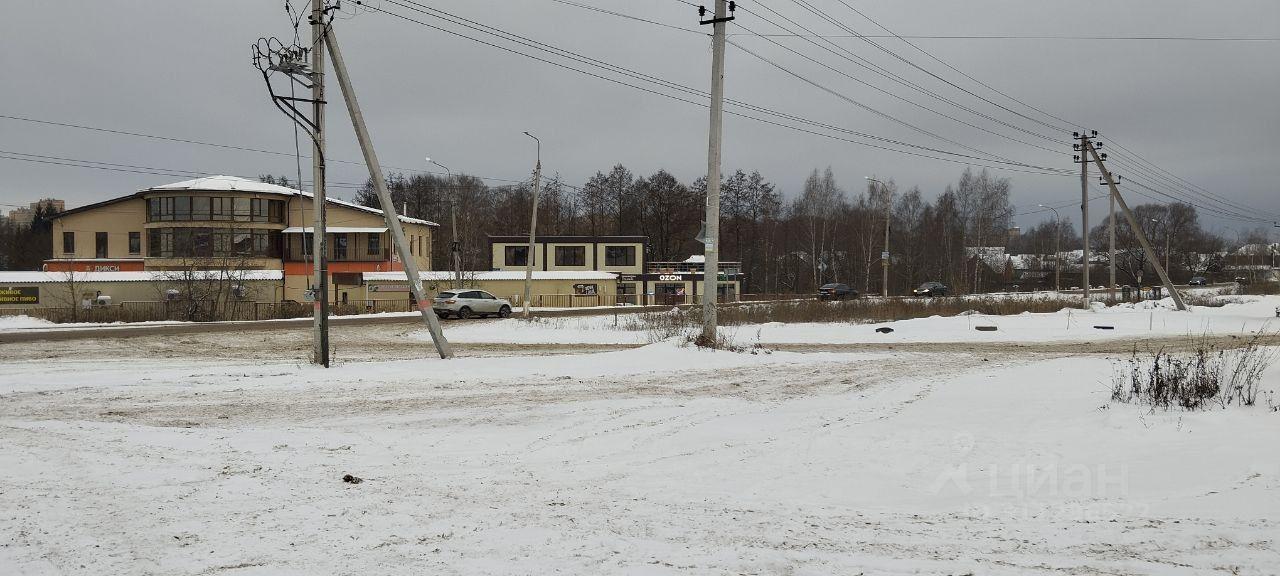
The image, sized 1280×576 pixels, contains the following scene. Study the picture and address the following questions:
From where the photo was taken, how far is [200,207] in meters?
64.1

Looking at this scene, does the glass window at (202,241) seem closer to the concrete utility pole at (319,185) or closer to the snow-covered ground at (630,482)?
the concrete utility pole at (319,185)

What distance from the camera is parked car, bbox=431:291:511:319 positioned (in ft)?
135

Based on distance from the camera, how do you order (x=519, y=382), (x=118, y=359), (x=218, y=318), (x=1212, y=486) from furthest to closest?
1. (x=218, y=318)
2. (x=118, y=359)
3. (x=519, y=382)
4. (x=1212, y=486)

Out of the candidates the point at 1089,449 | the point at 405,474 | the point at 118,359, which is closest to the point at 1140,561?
the point at 1089,449

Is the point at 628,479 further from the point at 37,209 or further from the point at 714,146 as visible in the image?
the point at 37,209

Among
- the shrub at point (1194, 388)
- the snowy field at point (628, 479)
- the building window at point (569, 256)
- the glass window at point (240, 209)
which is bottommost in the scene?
the snowy field at point (628, 479)

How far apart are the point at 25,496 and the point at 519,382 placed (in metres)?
7.66

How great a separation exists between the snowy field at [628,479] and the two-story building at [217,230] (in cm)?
5350

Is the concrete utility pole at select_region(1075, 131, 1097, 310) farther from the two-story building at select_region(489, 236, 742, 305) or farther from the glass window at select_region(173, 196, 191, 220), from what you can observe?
the glass window at select_region(173, 196, 191, 220)

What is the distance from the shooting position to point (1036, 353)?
19.5m

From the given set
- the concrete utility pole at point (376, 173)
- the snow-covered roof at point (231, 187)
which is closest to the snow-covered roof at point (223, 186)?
the snow-covered roof at point (231, 187)

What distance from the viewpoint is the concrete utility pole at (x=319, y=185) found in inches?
610

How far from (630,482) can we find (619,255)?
213 feet

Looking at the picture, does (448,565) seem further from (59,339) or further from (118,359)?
(59,339)
